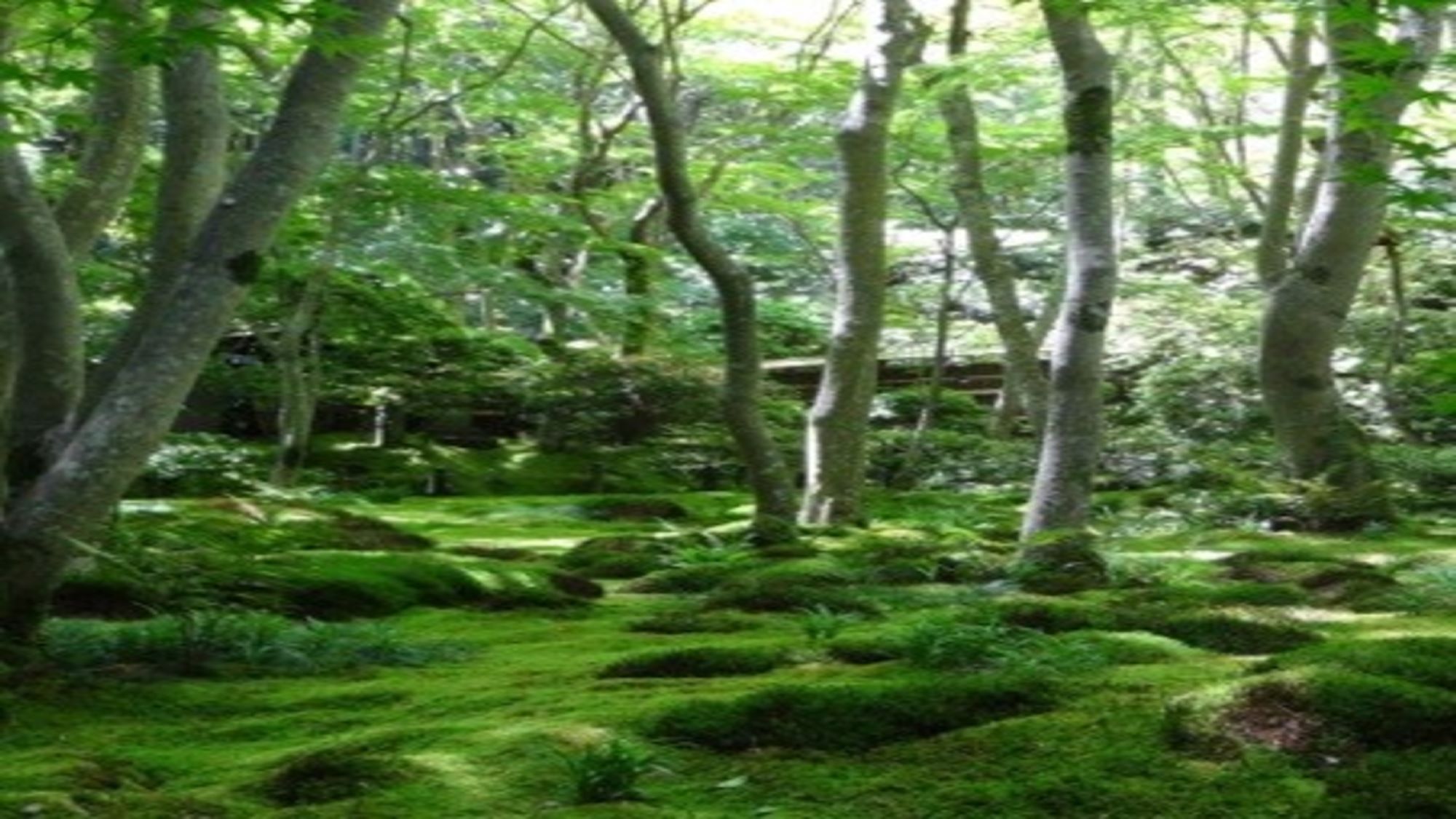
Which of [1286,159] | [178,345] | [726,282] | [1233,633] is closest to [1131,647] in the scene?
[1233,633]

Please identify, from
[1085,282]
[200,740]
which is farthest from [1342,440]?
[200,740]

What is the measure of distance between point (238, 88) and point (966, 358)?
11364 millimetres

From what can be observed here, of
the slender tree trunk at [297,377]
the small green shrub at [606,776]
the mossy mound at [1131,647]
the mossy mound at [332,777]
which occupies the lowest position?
the mossy mound at [332,777]

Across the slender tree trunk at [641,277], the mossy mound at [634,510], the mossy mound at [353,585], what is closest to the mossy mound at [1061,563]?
the mossy mound at [353,585]

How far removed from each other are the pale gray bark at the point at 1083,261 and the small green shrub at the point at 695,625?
214cm

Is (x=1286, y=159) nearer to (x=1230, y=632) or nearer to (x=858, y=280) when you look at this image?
(x=858, y=280)

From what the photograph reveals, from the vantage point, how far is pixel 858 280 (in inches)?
411

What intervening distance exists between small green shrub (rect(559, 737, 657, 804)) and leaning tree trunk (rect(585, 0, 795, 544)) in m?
6.11

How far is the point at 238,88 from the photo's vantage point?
15523 millimetres

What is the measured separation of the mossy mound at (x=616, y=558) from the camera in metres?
9.26

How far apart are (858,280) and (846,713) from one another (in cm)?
652

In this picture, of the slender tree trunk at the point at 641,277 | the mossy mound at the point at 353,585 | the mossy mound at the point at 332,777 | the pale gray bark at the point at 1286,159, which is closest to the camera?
the mossy mound at the point at 332,777

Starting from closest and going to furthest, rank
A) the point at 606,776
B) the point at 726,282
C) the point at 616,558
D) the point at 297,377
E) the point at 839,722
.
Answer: the point at 606,776, the point at 839,722, the point at 616,558, the point at 726,282, the point at 297,377

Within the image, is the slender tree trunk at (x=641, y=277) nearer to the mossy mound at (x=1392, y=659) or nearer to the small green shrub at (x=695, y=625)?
the small green shrub at (x=695, y=625)
